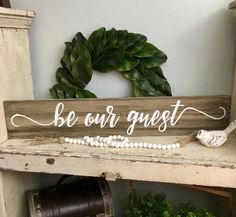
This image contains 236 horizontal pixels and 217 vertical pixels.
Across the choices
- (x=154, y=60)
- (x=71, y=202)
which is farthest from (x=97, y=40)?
(x=71, y=202)

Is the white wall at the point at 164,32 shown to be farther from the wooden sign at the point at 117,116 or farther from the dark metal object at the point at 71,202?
the dark metal object at the point at 71,202

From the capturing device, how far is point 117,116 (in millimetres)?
644

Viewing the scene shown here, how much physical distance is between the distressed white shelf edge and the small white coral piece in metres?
0.01

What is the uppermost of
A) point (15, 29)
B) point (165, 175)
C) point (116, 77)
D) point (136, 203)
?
point (15, 29)

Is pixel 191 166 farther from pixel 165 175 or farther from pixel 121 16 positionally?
pixel 121 16

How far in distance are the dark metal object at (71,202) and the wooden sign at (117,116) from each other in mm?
164

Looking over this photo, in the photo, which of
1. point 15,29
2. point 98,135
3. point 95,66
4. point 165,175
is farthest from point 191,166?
point 15,29

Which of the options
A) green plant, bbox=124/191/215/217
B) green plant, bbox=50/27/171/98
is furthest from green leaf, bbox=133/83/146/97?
green plant, bbox=124/191/215/217

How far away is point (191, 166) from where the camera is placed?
0.55 m

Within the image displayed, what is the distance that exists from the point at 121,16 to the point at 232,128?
1.26 ft

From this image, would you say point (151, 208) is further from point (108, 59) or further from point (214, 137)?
point (108, 59)

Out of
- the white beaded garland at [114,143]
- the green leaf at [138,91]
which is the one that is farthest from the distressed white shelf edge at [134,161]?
the green leaf at [138,91]

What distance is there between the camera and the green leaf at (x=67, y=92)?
71 cm

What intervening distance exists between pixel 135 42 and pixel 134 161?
300 mm
